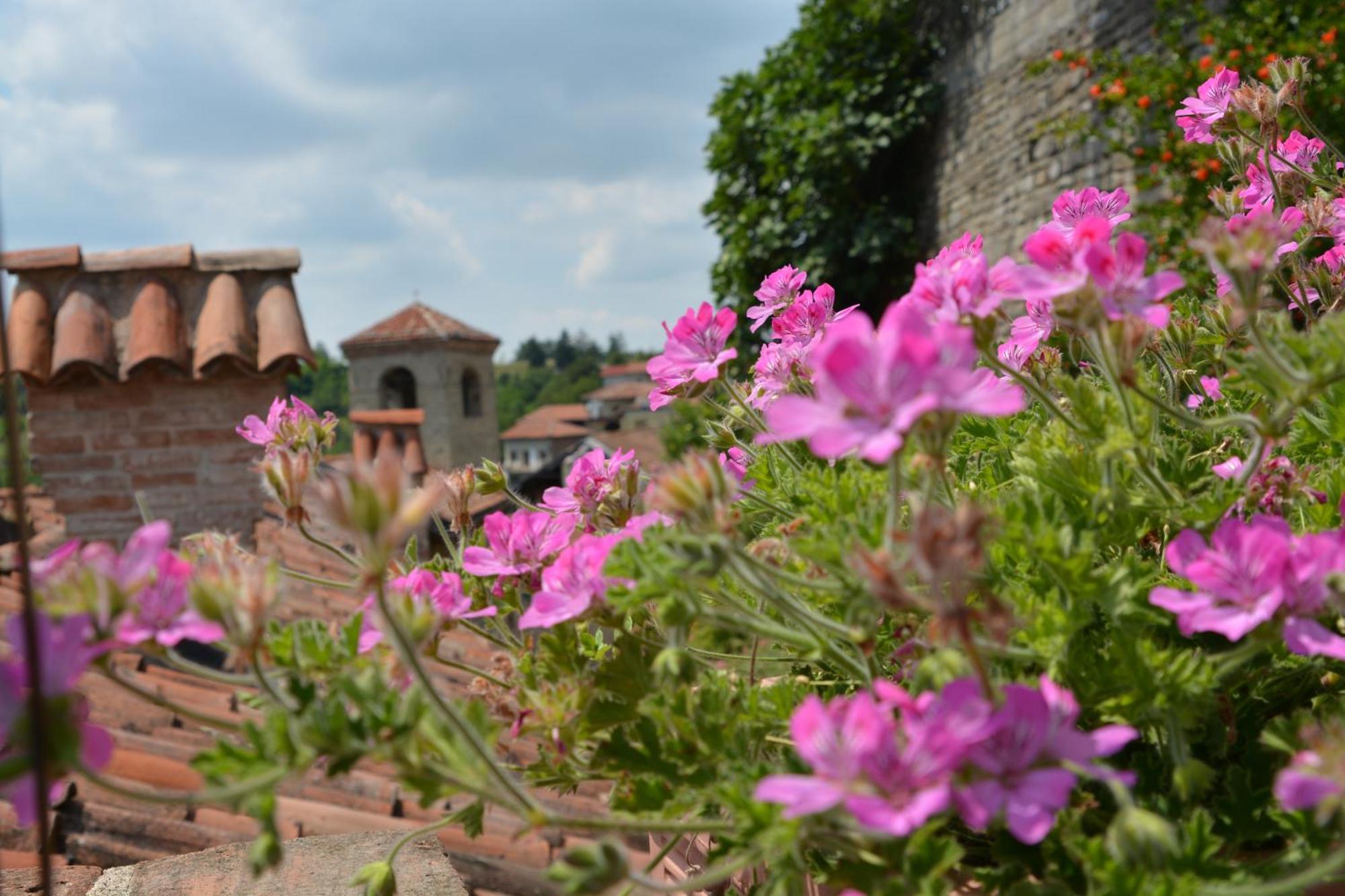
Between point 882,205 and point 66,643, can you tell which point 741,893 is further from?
point 882,205

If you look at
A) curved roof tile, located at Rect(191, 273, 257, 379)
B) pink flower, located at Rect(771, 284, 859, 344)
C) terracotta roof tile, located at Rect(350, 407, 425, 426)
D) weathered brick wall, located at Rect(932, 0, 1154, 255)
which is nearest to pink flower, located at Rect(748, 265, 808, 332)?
pink flower, located at Rect(771, 284, 859, 344)

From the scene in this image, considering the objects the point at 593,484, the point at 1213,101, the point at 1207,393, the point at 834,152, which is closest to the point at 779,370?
the point at 593,484

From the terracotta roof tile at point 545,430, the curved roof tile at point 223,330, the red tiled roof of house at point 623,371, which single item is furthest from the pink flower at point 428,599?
the red tiled roof of house at point 623,371

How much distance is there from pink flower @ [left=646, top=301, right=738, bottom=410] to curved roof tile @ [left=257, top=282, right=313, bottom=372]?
3.38 meters

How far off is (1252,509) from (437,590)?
0.64 meters

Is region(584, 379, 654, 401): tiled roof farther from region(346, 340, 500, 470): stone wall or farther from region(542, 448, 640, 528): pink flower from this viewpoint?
region(542, 448, 640, 528): pink flower

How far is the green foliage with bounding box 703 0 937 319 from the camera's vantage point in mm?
9211

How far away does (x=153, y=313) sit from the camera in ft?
13.9

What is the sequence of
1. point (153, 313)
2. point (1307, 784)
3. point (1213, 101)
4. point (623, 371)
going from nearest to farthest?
point (1307, 784)
point (1213, 101)
point (153, 313)
point (623, 371)

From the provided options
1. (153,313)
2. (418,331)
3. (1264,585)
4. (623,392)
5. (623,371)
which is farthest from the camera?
(623,371)

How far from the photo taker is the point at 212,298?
4383mm

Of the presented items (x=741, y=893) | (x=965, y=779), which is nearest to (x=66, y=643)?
(x=965, y=779)

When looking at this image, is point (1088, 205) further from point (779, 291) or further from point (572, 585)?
point (572, 585)

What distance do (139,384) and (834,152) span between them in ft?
21.6
